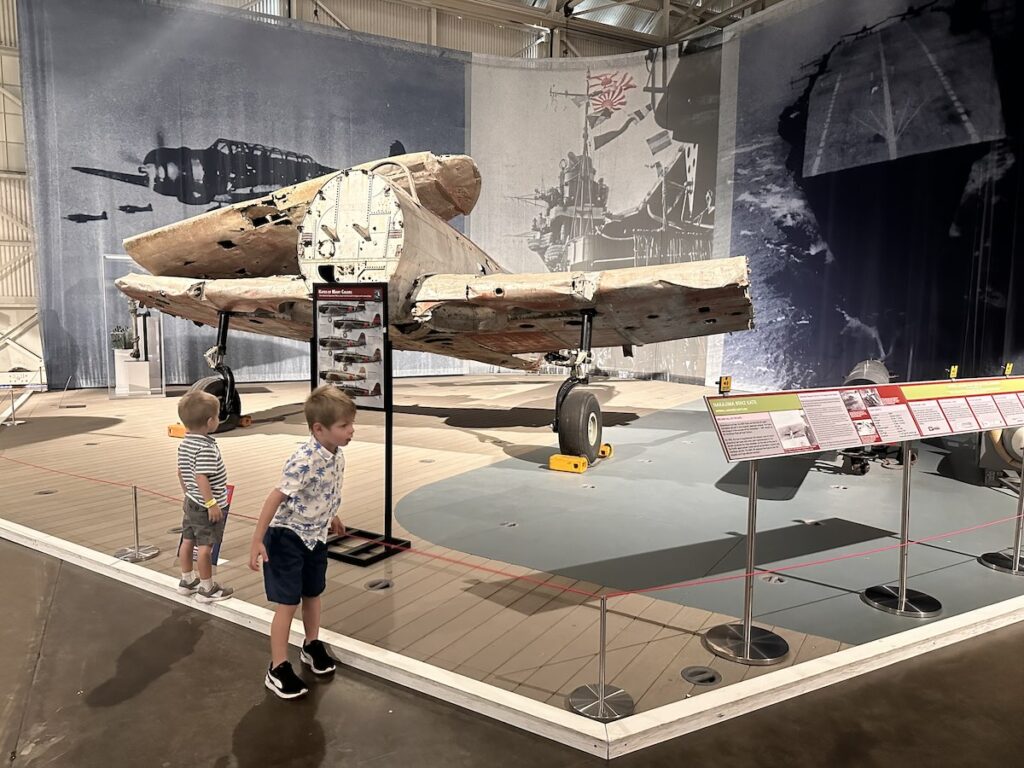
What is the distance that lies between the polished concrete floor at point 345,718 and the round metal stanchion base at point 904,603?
34 cm

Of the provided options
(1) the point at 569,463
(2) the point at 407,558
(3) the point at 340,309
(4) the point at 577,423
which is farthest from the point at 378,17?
(2) the point at 407,558

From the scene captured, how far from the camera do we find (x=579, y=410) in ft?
26.2

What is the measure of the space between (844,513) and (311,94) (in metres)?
16.7

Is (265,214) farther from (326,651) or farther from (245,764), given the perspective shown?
(245,764)

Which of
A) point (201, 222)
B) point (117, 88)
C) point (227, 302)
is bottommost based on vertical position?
point (227, 302)

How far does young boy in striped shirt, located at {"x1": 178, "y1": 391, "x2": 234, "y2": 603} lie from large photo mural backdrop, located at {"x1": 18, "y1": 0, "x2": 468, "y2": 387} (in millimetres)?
14158

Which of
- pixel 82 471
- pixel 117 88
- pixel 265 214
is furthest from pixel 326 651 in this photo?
pixel 117 88

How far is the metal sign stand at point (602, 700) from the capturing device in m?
2.86

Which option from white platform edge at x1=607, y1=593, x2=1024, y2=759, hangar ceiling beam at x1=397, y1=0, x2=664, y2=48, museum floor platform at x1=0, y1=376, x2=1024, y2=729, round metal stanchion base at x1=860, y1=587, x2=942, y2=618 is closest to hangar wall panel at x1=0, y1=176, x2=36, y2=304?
museum floor platform at x1=0, y1=376, x2=1024, y2=729

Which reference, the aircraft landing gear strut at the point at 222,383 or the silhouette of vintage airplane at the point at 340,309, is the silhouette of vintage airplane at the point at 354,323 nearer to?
the silhouette of vintage airplane at the point at 340,309

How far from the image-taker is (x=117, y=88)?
1550 cm

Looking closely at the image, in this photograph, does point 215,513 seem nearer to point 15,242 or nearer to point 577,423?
point 577,423

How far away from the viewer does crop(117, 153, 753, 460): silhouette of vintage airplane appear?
774cm

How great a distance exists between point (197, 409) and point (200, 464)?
13.0 inches
